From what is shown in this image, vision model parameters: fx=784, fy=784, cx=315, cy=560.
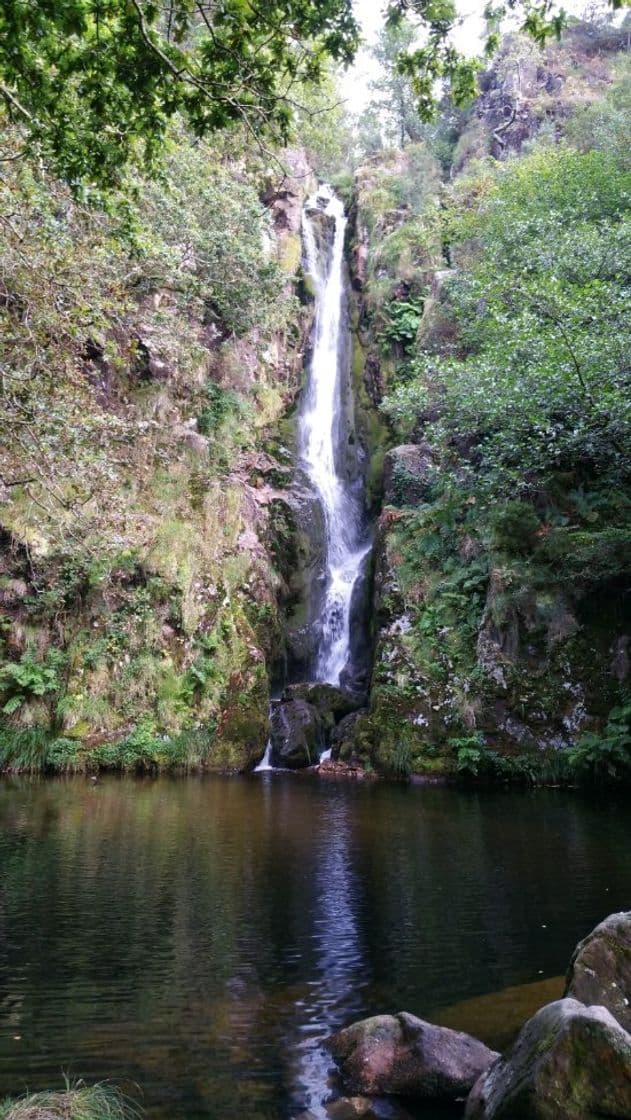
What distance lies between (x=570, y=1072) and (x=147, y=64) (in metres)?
5.94

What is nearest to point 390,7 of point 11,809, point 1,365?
point 1,365

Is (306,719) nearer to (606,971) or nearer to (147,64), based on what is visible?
(606,971)

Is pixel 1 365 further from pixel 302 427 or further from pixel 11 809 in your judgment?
pixel 302 427

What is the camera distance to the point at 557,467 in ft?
58.7

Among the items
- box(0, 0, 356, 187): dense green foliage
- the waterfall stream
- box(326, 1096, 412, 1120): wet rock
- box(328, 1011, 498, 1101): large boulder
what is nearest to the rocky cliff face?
the waterfall stream

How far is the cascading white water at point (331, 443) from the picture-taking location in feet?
68.1

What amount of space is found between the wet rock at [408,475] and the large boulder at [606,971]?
17.2 meters

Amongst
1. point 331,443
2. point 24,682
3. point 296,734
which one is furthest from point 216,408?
point 296,734

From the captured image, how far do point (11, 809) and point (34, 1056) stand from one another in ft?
25.4

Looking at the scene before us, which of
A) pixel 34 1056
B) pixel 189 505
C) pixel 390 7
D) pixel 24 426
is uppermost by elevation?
pixel 189 505

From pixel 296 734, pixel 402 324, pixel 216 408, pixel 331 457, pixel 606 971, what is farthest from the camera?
pixel 402 324

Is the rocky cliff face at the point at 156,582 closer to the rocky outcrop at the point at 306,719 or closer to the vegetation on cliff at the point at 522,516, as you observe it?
the rocky outcrop at the point at 306,719

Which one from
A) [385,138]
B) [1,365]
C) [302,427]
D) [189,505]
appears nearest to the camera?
[1,365]

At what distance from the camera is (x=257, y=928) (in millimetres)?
6496
